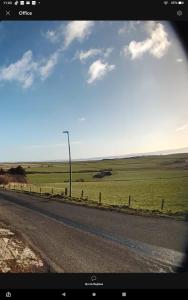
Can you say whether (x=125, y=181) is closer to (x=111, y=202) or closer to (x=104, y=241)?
(x=111, y=202)

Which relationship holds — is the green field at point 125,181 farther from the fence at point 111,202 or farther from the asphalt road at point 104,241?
the asphalt road at point 104,241

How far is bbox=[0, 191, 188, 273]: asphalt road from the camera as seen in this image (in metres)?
8.30

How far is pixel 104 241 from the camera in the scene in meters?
12.5

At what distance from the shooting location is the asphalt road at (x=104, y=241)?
830 cm

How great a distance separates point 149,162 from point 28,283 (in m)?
71.3

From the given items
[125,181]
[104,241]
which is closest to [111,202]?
[104,241]

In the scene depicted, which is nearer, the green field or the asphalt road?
the asphalt road

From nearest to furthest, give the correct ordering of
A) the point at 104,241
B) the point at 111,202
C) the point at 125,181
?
the point at 104,241 < the point at 111,202 < the point at 125,181

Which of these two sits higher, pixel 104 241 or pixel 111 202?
pixel 104 241

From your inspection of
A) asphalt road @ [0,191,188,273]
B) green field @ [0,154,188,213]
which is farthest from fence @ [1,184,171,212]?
asphalt road @ [0,191,188,273]

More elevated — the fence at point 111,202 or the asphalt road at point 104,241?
the asphalt road at point 104,241

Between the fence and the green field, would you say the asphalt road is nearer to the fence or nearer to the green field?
the fence

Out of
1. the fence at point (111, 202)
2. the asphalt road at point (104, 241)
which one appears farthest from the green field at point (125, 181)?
the asphalt road at point (104, 241)
